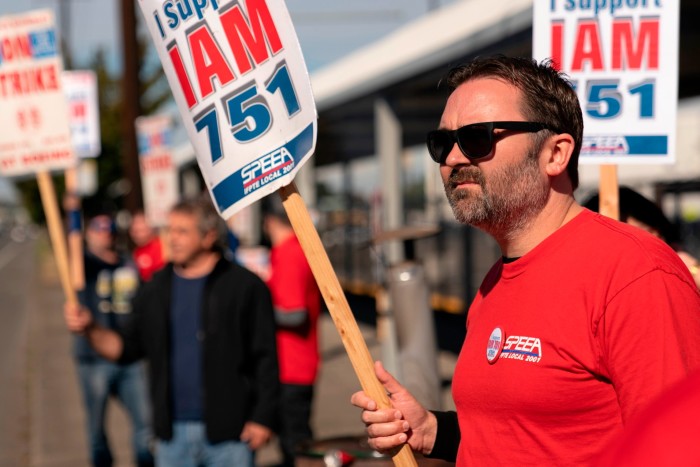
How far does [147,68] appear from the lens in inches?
1625

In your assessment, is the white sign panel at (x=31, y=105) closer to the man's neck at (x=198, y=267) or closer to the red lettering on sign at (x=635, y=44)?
the man's neck at (x=198, y=267)

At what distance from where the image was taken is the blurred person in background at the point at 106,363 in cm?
718

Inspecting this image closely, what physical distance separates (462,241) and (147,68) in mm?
27176

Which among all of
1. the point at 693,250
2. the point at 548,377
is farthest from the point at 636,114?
the point at 693,250

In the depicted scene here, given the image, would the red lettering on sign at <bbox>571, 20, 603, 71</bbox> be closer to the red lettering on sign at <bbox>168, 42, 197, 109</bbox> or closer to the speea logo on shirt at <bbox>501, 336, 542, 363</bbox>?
the red lettering on sign at <bbox>168, 42, 197, 109</bbox>

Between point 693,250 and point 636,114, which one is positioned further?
point 693,250

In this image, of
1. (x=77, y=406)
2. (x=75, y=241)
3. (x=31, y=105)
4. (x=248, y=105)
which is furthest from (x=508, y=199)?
(x=77, y=406)

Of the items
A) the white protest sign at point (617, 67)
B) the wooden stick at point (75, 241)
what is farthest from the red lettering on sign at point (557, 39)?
the wooden stick at point (75, 241)

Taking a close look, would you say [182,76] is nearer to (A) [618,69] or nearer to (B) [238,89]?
(B) [238,89]

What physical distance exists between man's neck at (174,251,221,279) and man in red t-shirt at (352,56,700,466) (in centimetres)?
262

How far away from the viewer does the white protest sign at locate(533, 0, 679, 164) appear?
342cm

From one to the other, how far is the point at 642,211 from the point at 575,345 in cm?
163

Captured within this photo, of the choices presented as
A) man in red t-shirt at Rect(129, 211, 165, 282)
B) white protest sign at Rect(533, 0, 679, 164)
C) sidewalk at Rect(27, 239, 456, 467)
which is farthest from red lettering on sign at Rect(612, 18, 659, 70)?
man in red t-shirt at Rect(129, 211, 165, 282)

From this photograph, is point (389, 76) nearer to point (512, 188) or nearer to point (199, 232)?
point (199, 232)
